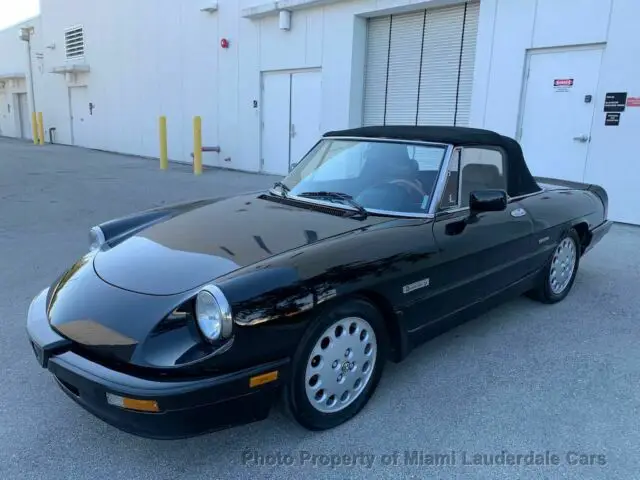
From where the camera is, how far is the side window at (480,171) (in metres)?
3.15

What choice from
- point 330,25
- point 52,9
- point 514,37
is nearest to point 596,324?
point 514,37

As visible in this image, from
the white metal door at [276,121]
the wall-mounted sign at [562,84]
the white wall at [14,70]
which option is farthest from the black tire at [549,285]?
the white wall at [14,70]

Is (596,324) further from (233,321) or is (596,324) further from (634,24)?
(634,24)

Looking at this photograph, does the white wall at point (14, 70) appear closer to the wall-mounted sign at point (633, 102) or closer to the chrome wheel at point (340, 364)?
the wall-mounted sign at point (633, 102)

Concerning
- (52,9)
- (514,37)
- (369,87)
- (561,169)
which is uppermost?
(52,9)

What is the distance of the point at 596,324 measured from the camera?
3.66 m

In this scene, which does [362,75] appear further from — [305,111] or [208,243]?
[208,243]

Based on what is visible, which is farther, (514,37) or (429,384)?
(514,37)

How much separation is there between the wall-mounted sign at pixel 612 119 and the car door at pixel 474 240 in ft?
14.7

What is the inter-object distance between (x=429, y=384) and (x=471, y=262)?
0.76 meters

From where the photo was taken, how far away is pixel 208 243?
8.29 ft

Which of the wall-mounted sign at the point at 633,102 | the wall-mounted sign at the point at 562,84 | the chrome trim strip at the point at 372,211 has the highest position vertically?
the wall-mounted sign at the point at 562,84

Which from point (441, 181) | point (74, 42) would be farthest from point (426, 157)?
point (74, 42)

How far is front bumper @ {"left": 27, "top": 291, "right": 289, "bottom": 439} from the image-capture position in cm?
184
